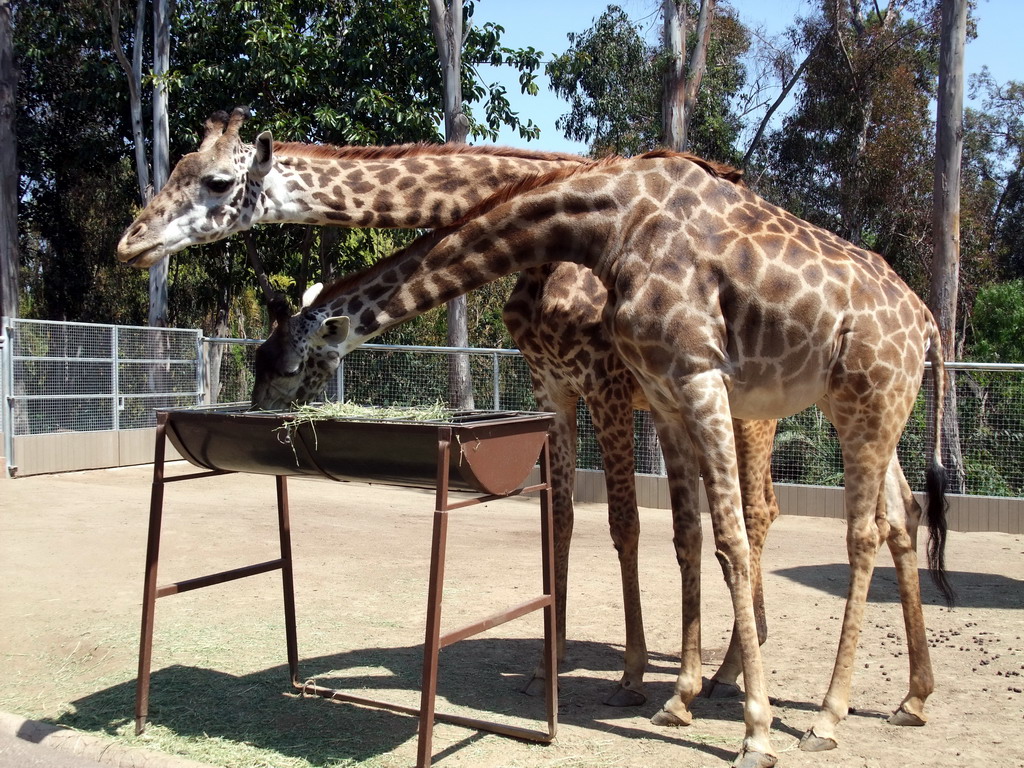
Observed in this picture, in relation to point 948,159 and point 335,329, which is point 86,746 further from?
point 948,159

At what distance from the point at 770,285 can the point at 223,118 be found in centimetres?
259

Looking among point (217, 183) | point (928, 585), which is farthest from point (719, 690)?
point (217, 183)

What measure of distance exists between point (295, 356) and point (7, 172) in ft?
55.2

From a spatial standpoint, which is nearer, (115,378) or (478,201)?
(478,201)

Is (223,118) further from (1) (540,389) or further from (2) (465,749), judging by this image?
(2) (465,749)

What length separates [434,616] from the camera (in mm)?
3559

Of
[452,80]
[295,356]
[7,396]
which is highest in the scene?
[452,80]

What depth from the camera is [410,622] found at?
593cm

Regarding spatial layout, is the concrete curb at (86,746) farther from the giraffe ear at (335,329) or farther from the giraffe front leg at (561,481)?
the giraffe front leg at (561,481)

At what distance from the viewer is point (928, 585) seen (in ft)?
23.9

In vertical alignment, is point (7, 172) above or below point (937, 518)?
above

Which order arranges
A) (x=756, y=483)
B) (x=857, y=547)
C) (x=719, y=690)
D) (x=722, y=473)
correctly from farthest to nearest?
(x=756, y=483), (x=719, y=690), (x=857, y=547), (x=722, y=473)

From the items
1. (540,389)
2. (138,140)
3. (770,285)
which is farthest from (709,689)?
(138,140)

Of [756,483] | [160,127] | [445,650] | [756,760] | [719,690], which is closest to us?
[756,760]
